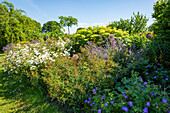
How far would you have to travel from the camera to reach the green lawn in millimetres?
2771

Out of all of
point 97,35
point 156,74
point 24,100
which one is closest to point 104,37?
point 97,35

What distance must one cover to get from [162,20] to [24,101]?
4896 mm

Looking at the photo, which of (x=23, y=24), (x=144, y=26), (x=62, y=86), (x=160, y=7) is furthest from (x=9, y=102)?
(x=23, y=24)

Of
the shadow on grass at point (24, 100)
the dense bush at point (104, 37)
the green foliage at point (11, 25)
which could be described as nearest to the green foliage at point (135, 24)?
the dense bush at point (104, 37)

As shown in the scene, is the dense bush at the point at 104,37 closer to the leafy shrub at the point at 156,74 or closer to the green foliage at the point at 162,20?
the green foliage at the point at 162,20

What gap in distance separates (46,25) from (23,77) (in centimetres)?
4604

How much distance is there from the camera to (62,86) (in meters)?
2.79

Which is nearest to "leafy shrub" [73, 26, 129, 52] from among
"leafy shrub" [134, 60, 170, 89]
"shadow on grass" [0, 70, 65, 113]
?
"leafy shrub" [134, 60, 170, 89]

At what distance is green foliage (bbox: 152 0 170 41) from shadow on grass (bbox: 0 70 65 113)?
360 cm

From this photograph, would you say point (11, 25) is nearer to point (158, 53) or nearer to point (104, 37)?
point (104, 37)

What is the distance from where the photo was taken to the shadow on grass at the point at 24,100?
9.12ft

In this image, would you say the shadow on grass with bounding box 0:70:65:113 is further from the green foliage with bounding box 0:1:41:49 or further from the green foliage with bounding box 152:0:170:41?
the green foliage with bounding box 0:1:41:49

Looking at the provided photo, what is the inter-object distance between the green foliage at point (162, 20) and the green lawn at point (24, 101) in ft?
11.8

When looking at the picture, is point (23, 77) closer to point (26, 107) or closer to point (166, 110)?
point (26, 107)
